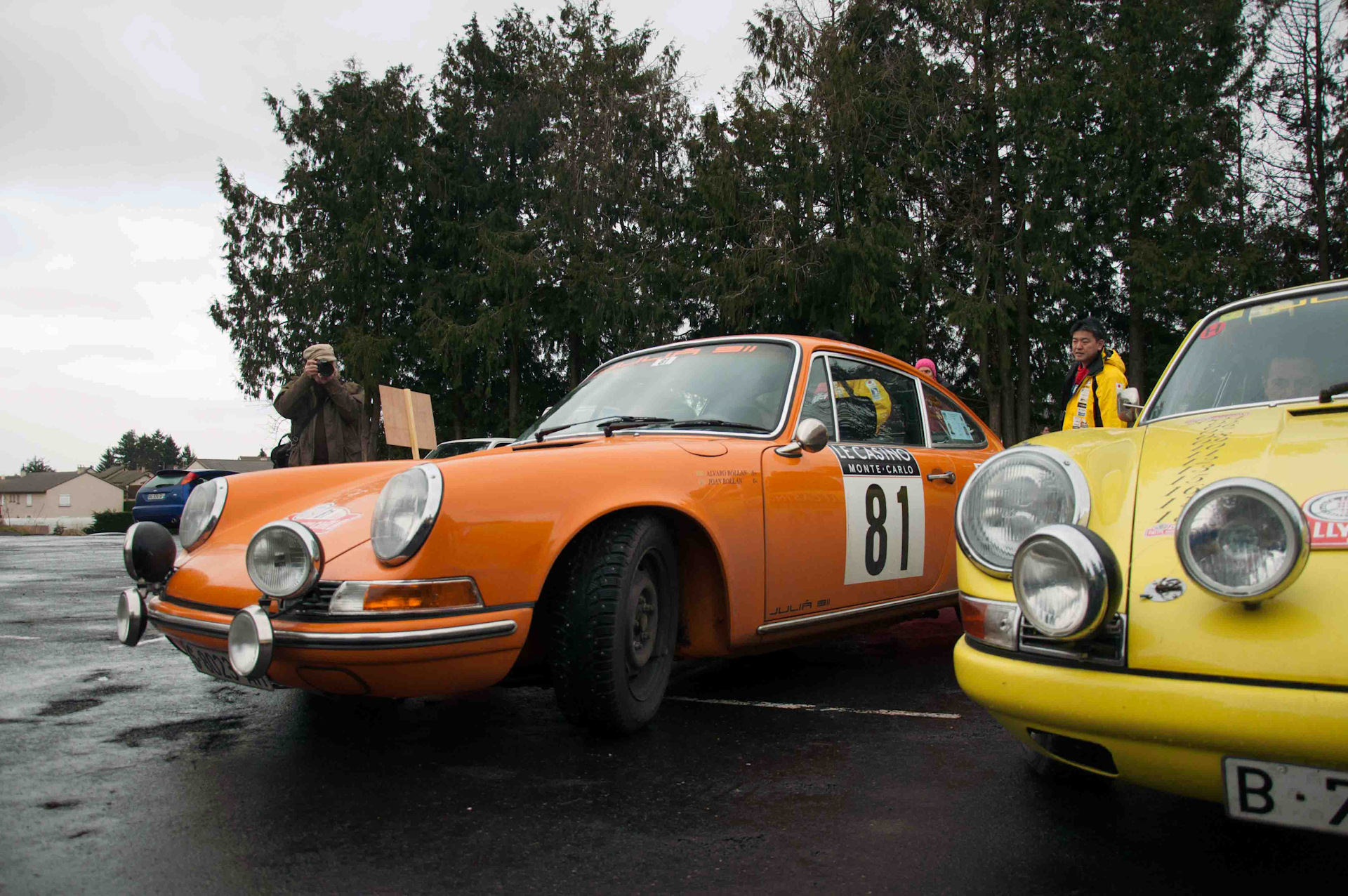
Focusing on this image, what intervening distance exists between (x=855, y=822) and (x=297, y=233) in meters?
31.6

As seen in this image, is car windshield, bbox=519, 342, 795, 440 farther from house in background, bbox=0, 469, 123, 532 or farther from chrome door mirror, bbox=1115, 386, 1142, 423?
house in background, bbox=0, 469, 123, 532

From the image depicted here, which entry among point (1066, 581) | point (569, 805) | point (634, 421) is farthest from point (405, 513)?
point (1066, 581)

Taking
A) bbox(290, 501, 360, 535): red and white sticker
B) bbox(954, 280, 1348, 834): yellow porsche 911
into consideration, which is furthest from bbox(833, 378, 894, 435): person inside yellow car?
bbox(290, 501, 360, 535): red and white sticker

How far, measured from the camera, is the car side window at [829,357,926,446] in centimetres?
431

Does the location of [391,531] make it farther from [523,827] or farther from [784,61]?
[784,61]

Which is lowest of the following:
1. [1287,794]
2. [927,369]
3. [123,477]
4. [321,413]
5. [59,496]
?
[1287,794]

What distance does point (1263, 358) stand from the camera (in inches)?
120

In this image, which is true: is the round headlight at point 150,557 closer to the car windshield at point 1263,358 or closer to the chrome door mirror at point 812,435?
the chrome door mirror at point 812,435

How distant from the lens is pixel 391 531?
2.76 m

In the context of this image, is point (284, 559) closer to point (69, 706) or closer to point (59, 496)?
point (69, 706)

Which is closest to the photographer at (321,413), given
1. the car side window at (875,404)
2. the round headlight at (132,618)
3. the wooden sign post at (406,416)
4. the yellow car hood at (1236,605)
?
the wooden sign post at (406,416)

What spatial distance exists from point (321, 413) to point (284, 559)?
11.2 ft

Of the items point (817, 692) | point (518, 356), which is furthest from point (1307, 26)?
point (817, 692)

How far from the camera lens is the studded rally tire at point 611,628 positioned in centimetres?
300
